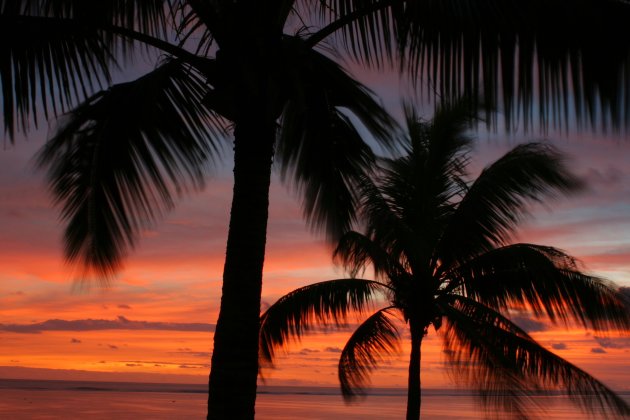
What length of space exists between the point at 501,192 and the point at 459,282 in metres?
1.80

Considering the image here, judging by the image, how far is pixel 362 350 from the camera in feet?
44.1

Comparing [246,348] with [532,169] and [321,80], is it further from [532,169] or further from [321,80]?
[532,169]

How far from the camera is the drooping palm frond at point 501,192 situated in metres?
11.9

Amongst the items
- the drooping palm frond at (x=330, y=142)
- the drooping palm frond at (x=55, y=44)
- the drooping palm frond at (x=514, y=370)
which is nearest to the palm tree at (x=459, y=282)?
the drooping palm frond at (x=514, y=370)

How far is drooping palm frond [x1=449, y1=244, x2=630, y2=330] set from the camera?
35.7ft

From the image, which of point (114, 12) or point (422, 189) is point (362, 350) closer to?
point (422, 189)

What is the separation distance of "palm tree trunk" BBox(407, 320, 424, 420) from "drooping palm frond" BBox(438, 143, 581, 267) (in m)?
1.57

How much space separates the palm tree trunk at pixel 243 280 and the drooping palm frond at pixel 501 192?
7.22 metres

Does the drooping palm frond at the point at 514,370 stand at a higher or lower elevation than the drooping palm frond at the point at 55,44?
lower

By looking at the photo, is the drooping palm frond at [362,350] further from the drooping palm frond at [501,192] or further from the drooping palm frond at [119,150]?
the drooping palm frond at [119,150]

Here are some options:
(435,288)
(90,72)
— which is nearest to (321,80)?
(90,72)

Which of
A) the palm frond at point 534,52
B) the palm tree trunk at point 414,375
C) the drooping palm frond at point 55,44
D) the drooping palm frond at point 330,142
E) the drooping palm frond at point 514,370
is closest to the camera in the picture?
the palm frond at point 534,52

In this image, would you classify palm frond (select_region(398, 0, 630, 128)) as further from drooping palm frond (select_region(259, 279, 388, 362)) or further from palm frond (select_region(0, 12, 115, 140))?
drooping palm frond (select_region(259, 279, 388, 362))

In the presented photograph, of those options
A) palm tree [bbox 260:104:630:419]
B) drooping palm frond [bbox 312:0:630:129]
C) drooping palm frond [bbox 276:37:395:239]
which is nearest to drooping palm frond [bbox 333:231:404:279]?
palm tree [bbox 260:104:630:419]
